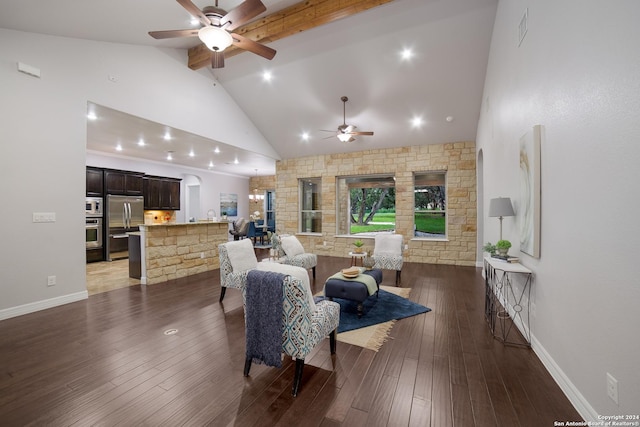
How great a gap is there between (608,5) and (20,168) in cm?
560

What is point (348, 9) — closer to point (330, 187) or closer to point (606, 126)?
point (606, 126)

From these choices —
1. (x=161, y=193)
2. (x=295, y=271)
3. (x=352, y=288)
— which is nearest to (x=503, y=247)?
(x=352, y=288)

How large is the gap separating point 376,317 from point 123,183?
7.77 metres

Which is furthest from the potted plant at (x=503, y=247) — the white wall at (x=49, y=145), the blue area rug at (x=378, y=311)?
the white wall at (x=49, y=145)

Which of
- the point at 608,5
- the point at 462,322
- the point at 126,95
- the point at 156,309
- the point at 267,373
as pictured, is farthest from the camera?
the point at 126,95

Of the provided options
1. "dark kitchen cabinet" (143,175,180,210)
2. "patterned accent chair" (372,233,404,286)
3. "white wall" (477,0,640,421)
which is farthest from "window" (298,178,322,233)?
"white wall" (477,0,640,421)

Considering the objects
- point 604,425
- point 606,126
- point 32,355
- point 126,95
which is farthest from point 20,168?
point 604,425

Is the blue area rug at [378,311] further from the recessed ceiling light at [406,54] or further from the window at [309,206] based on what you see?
the window at [309,206]

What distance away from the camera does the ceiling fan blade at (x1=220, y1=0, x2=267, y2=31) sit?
8.63ft

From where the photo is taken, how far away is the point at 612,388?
145 cm

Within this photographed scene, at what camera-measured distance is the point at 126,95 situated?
4.31 metres

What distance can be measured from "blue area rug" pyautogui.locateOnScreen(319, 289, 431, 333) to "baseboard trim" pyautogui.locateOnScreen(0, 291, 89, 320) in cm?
379

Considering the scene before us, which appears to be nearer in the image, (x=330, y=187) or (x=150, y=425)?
(x=150, y=425)

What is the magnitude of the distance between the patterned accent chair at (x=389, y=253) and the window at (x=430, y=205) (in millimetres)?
2124
